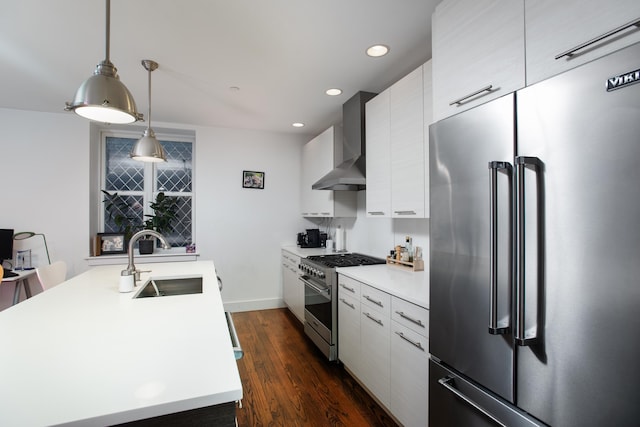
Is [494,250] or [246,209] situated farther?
[246,209]

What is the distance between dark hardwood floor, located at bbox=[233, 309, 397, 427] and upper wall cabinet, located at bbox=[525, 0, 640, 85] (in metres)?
2.14

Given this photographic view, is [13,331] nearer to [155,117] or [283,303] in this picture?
[155,117]

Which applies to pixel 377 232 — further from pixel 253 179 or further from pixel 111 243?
pixel 111 243

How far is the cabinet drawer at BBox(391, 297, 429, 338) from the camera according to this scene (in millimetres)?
1592

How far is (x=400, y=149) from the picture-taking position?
7.46 ft

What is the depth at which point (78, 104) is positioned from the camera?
1.33 metres

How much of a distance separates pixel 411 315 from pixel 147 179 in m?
4.04

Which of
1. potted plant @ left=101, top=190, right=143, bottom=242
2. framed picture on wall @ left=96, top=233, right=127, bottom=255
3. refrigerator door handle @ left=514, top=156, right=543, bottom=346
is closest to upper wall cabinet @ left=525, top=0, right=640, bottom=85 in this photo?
refrigerator door handle @ left=514, top=156, right=543, bottom=346

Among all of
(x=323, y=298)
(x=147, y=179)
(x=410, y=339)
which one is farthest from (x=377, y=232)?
(x=147, y=179)

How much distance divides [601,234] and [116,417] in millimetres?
1338

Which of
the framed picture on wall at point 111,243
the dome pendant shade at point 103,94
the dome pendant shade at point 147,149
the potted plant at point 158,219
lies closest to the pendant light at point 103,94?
the dome pendant shade at point 103,94

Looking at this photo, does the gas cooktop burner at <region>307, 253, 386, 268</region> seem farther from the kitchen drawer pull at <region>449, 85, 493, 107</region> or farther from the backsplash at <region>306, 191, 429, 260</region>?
the kitchen drawer pull at <region>449, 85, 493, 107</region>

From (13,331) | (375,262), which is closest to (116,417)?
(13,331)

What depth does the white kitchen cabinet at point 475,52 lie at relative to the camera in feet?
3.84
